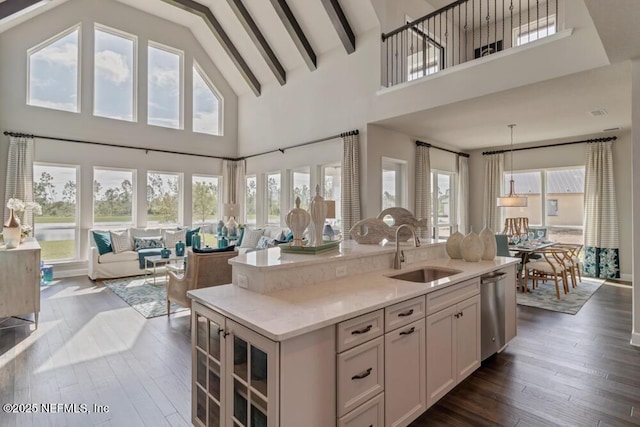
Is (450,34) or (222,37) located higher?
(450,34)

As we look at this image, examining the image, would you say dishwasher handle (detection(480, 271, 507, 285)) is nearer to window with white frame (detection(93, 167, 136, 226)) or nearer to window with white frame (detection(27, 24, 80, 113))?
window with white frame (detection(93, 167, 136, 226))

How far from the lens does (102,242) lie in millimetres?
6430

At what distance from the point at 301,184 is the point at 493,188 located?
15.0 ft

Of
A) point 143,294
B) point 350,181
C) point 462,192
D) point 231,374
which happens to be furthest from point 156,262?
point 462,192

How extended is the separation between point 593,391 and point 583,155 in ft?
19.6

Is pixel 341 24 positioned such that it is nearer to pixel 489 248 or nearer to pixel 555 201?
pixel 489 248

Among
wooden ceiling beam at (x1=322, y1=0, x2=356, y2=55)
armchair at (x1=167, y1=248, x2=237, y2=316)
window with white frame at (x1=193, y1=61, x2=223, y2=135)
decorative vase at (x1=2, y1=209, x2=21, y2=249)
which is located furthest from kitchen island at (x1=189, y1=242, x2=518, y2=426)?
window with white frame at (x1=193, y1=61, x2=223, y2=135)

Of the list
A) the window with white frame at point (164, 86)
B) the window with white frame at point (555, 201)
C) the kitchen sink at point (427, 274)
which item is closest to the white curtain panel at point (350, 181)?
the kitchen sink at point (427, 274)

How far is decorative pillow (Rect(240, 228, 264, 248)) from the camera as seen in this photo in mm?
7464

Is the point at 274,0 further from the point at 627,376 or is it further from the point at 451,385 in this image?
the point at 627,376

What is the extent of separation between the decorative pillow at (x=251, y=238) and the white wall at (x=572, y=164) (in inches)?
210

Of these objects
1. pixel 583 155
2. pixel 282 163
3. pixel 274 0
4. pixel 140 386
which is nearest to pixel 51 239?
pixel 282 163

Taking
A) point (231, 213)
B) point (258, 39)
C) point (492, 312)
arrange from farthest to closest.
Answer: point (231, 213) < point (258, 39) < point (492, 312)

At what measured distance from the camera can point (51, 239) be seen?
6.60m
